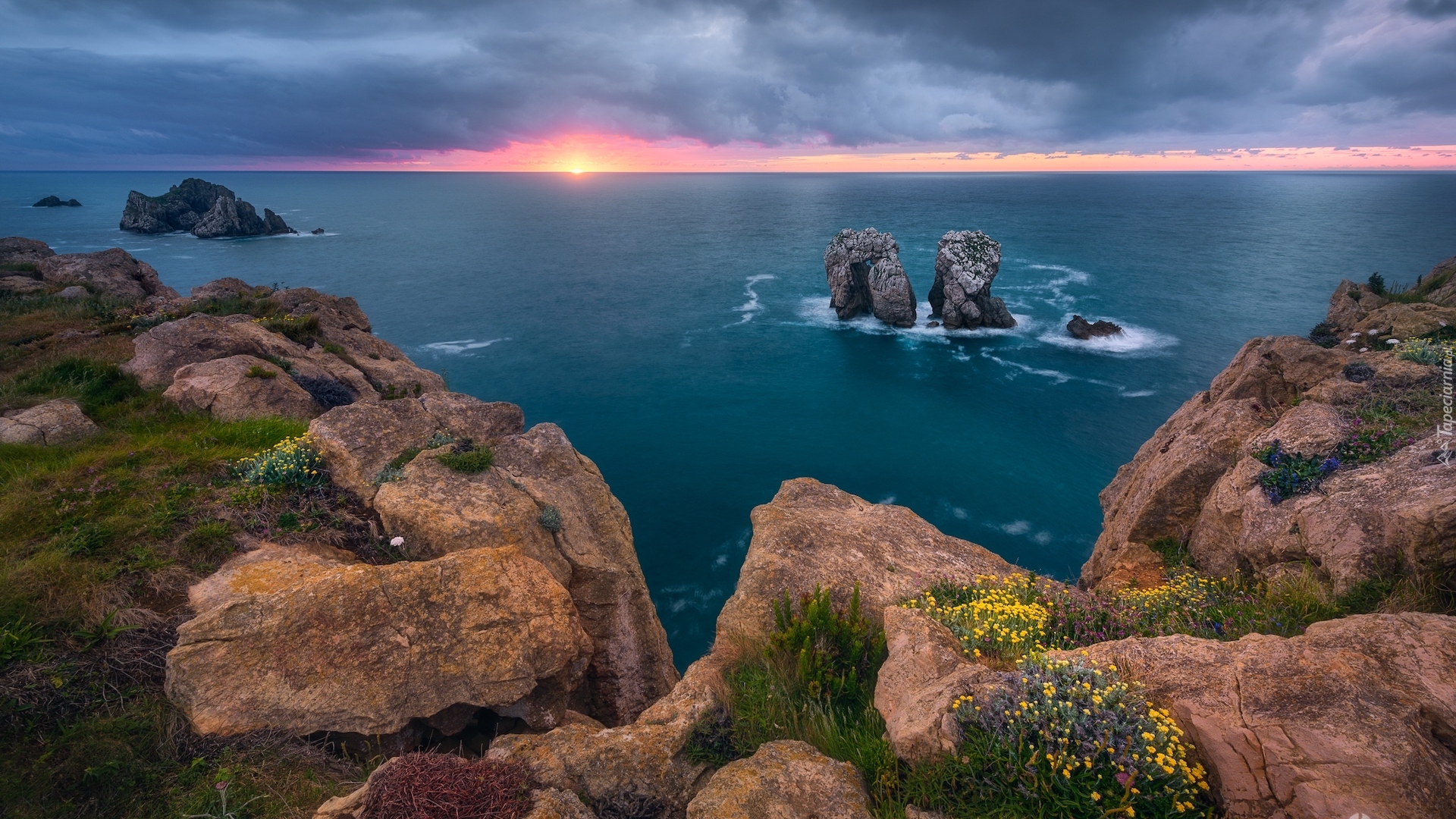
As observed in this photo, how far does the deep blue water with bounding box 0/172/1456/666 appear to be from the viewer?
131 feet

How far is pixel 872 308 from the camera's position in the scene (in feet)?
264

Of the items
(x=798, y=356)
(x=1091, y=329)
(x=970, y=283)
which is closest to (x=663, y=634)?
(x=798, y=356)

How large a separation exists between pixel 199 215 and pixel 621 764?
21657cm

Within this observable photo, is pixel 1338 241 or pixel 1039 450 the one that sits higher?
pixel 1338 241

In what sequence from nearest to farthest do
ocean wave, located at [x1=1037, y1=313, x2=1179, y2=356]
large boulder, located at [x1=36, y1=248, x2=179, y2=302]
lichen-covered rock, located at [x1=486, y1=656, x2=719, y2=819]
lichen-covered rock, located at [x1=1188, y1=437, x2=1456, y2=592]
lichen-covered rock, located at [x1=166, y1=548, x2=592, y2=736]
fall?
lichen-covered rock, located at [x1=486, y1=656, x2=719, y2=819]
lichen-covered rock, located at [x1=1188, y1=437, x2=1456, y2=592]
lichen-covered rock, located at [x1=166, y1=548, x2=592, y2=736]
large boulder, located at [x1=36, y1=248, x2=179, y2=302]
ocean wave, located at [x1=1037, y1=313, x2=1179, y2=356]

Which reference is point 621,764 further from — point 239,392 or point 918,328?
point 918,328

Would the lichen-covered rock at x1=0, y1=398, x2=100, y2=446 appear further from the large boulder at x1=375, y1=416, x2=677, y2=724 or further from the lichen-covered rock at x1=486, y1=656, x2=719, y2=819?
the lichen-covered rock at x1=486, y1=656, x2=719, y2=819

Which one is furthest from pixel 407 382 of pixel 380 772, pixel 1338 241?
pixel 1338 241

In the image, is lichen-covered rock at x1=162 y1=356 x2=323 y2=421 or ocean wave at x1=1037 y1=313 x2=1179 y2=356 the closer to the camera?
lichen-covered rock at x1=162 y1=356 x2=323 y2=421

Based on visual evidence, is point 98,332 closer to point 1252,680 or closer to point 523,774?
point 523,774

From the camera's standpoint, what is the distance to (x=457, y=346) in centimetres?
6812

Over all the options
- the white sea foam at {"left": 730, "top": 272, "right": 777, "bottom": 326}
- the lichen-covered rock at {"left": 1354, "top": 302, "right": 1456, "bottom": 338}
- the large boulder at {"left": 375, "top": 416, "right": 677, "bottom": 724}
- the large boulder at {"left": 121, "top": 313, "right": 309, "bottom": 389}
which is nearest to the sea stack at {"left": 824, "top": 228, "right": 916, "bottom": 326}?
the white sea foam at {"left": 730, "top": 272, "right": 777, "bottom": 326}

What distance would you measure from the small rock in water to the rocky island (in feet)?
173

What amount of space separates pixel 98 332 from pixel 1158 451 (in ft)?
132
